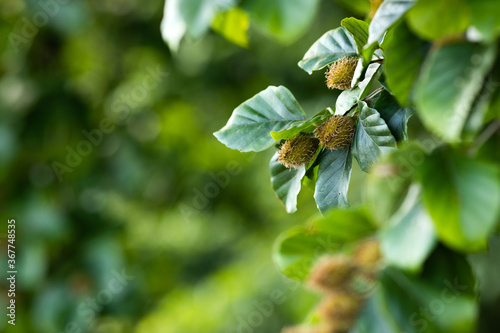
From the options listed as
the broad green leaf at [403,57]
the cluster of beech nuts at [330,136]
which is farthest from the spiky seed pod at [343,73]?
the broad green leaf at [403,57]

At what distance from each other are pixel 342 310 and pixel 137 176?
1.80 metres

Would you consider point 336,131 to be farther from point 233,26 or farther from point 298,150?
point 233,26

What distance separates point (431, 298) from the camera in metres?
0.30

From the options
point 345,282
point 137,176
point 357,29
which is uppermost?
point 357,29

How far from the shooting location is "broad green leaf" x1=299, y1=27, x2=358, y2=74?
47 cm

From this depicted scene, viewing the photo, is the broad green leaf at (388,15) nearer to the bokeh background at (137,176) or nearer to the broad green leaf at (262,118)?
the broad green leaf at (262,118)

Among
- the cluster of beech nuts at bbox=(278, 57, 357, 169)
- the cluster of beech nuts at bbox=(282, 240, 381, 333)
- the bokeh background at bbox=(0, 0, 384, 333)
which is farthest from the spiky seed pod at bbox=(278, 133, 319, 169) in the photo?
the bokeh background at bbox=(0, 0, 384, 333)

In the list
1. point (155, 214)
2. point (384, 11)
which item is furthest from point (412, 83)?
point (155, 214)

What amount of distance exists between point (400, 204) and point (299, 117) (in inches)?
7.5

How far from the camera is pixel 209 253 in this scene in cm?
299

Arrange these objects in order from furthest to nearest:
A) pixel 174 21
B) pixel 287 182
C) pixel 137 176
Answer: pixel 137 176 → pixel 287 182 → pixel 174 21

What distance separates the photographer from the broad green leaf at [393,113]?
0.44 metres

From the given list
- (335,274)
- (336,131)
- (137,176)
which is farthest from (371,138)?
(137,176)

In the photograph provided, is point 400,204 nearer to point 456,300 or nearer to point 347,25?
point 456,300
